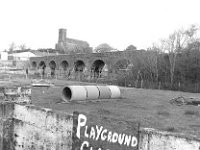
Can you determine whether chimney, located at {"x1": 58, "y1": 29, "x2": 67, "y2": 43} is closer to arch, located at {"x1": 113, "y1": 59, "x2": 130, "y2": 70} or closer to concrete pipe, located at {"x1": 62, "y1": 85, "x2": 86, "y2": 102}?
arch, located at {"x1": 113, "y1": 59, "x2": 130, "y2": 70}

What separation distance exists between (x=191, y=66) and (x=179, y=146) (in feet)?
83.6

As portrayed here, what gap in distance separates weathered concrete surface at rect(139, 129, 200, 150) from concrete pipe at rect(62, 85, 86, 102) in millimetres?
9120

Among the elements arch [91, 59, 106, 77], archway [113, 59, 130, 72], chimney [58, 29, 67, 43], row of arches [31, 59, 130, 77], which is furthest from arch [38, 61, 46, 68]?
chimney [58, 29, 67, 43]

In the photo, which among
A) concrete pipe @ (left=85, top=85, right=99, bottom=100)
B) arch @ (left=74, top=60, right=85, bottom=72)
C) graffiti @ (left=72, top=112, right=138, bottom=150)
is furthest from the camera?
arch @ (left=74, top=60, right=85, bottom=72)

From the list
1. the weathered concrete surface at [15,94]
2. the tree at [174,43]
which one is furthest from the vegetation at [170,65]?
the weathered concrete surface at [15,94]

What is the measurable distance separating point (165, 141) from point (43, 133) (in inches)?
128

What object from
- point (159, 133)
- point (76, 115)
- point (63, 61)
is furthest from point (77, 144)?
point (63, 61)

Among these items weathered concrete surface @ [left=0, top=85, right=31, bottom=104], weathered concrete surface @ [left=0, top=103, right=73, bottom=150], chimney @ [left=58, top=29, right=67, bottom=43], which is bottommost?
weathered concrete surface @ [left=0, top=103, right=73, bottom=150]

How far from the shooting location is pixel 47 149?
617 cm

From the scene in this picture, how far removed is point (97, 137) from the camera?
17.0ft

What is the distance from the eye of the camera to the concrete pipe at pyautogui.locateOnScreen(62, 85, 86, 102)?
1343 centimetres

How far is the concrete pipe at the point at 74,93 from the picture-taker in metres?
13.4

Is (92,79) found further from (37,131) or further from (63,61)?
(37,131)

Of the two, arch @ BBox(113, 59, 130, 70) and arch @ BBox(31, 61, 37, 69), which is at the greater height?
arch @ BBox(31, 61, 37, 69)
